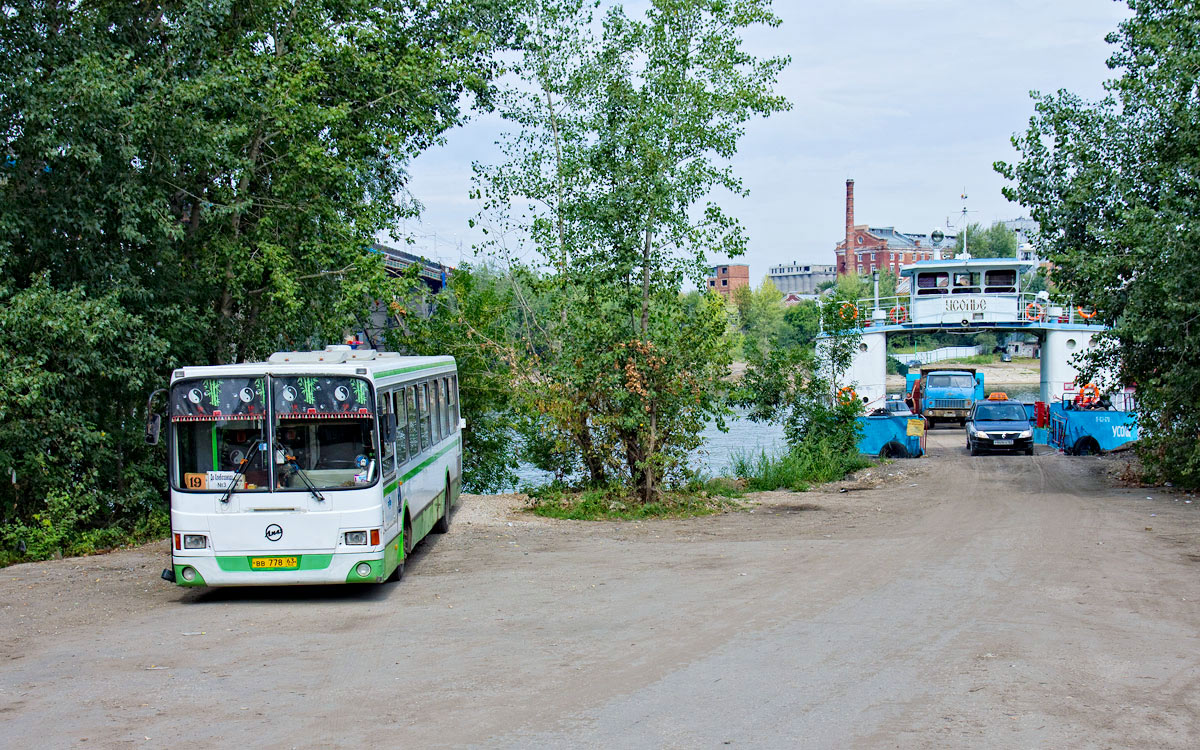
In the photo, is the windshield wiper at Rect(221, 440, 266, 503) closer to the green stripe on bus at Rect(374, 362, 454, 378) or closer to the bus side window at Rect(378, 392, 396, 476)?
the bus side window at Rect(378, 392, 396, 476)

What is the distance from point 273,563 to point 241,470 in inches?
40.7

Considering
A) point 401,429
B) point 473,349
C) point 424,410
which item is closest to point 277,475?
point 401,429

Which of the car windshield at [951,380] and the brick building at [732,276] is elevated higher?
the brick building at [732,276]

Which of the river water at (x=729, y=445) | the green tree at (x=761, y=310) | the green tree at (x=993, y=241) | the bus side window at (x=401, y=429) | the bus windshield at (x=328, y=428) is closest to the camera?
the bus windshield at (x=328, y=428)

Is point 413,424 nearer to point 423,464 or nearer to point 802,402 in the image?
point 423,464

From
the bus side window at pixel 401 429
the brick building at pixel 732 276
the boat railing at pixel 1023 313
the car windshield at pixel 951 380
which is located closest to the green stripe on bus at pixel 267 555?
the bus side window at pixel 401 429

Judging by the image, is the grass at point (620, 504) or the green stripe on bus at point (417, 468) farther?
the grass at point (620, 504)

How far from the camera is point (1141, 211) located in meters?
18.4

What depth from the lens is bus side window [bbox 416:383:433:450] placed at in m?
14.5

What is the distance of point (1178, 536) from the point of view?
582 inches

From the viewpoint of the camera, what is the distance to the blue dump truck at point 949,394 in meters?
46.1

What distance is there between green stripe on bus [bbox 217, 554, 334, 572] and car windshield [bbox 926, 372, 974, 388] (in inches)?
1576

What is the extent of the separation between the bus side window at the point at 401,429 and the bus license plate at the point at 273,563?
182 centimetres

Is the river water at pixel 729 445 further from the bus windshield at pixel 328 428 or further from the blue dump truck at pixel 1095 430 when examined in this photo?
the bus windshield at pixel 328 428
